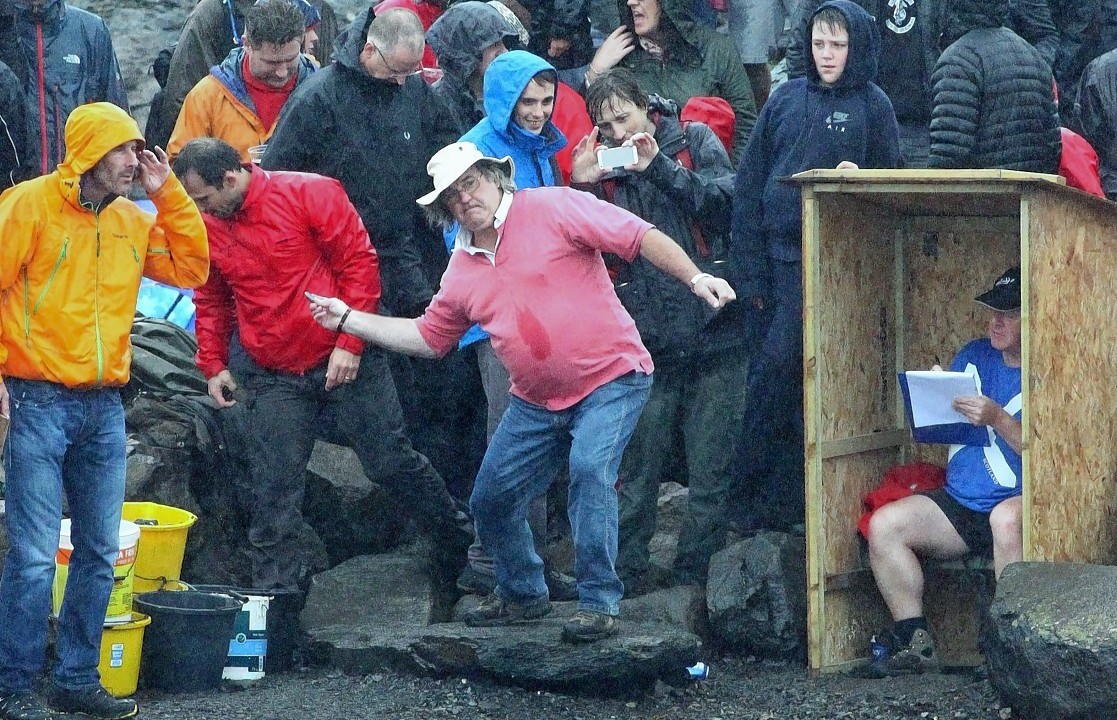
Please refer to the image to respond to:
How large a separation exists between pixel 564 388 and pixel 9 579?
2.26 meters

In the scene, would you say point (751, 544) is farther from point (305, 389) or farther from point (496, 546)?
point (305, 389)

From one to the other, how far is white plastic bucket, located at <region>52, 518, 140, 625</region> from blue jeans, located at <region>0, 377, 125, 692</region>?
329 mm

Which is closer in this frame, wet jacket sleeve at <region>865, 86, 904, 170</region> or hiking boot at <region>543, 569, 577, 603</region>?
wet jacket sleeve at <region>865, 86, 904, 170</region>

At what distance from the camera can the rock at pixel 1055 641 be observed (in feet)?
20.5

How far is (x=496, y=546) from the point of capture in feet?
23.1

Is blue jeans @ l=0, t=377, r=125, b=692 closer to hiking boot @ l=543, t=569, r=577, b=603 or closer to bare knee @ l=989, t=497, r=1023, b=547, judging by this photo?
hiking boot @ l=543, t=569, r=577, b=603

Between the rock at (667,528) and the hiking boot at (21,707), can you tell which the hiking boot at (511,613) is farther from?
the hiking boot at (21,707)

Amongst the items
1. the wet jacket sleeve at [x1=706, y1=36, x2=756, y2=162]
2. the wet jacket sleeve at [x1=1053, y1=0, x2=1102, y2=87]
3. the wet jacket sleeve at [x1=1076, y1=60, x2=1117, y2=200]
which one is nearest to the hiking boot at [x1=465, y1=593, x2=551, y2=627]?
the wet jacket sleeve at [x1=706, y1=36, x2=756, y2=162]

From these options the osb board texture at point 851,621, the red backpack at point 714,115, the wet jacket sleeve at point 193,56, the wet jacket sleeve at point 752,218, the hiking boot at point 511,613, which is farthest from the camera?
the wet jacket sleeve at point 193,56

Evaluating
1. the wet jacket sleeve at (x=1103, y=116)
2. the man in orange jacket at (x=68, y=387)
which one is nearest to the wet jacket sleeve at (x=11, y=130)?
the man in orange jacket at (x=68, y=387)

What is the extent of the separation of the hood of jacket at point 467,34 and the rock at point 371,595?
2.50 metres

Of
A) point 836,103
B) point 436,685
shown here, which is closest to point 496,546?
point 436,685

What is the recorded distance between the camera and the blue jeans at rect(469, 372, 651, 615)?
666 cm

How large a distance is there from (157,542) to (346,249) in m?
1.55
